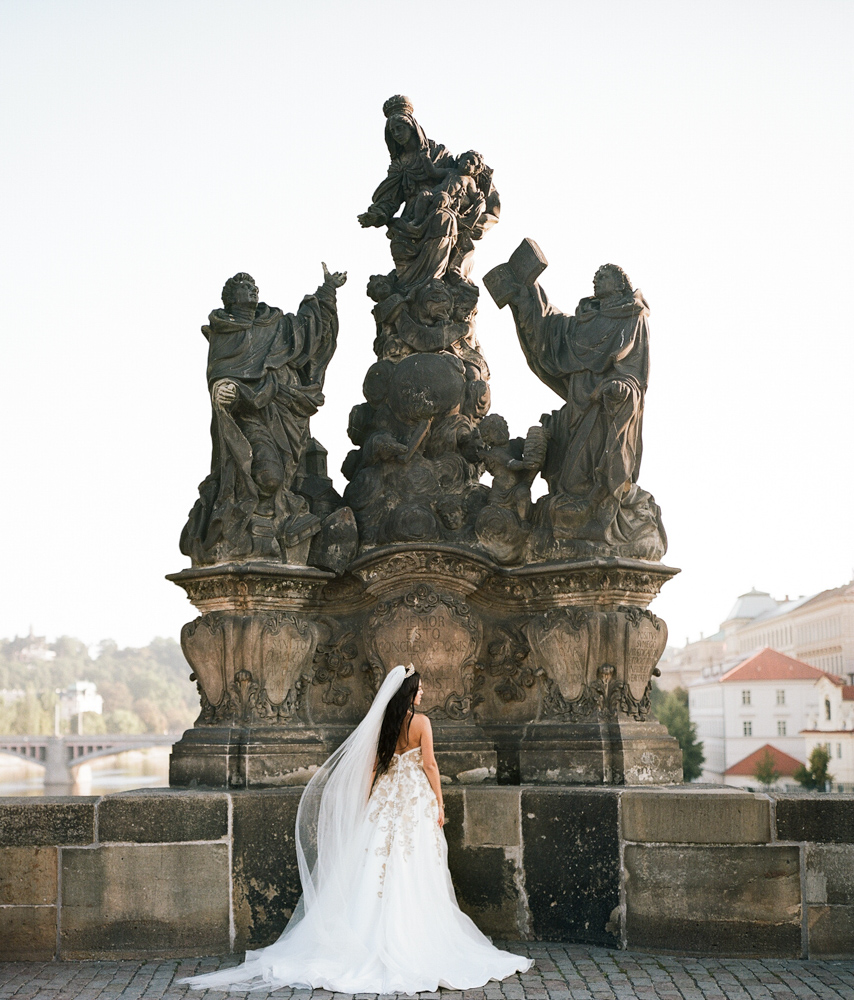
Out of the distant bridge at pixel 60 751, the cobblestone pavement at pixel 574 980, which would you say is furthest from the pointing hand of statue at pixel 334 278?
the distant bridge at pixel 60 751

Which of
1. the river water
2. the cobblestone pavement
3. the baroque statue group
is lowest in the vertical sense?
the river water

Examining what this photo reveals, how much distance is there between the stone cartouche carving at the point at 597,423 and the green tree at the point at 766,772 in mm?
62653

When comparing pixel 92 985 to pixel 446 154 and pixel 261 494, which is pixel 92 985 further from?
pixel 446 154

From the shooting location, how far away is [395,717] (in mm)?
7293

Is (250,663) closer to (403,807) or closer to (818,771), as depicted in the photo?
(403,807)

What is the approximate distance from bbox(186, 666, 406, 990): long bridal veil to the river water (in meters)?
60.8

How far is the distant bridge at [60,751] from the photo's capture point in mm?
63812

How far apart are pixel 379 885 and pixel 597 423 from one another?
3.31 metres

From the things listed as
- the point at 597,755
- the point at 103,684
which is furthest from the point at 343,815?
the point at 103,684

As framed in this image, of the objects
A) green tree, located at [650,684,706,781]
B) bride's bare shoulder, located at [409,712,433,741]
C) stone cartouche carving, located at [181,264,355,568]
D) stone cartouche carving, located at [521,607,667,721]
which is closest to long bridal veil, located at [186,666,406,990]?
bride's bare shoulder, located at [409,712,433,741]

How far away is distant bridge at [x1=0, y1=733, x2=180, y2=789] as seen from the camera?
6381 cm

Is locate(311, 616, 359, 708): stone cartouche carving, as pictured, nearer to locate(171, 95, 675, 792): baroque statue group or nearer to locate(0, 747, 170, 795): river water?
locate(171, 95, 675, 792): baroque statue group

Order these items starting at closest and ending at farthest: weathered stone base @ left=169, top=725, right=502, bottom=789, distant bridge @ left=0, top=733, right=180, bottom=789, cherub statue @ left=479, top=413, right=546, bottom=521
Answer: weathered stone base @ left=169, top=725, right=502, bottom=789 < cherub statue @ left=479, top=413, right=546, bottom=521 < distant bridge @ left=0, top=733, right=180, bottom=789

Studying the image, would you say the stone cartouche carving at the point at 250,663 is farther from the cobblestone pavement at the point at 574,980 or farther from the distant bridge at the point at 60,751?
the distant bridge at the point at 60,751
